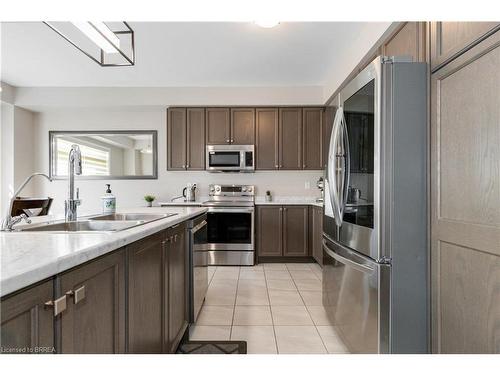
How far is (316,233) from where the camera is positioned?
3.98 m

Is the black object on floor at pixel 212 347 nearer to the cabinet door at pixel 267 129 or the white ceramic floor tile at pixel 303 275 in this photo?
the white ceramic floor tile at pixel 303 275

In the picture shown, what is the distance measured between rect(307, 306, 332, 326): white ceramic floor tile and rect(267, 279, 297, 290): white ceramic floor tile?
0.54 m

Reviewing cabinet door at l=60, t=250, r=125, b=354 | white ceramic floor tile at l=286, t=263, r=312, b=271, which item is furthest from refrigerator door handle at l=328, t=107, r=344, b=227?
white ceramic floor tile at l=286, t=263, r=312, b=271

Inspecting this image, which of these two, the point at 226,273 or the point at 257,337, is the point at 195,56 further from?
the point at 257,337

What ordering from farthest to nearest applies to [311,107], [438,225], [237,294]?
1. [311,107]
2. [237,294]
3. [438,225]

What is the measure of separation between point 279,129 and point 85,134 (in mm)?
3156

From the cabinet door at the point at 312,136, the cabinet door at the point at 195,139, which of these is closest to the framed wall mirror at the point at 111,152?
the cabinet door at the point at 195,139

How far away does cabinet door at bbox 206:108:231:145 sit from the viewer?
14.4 feet

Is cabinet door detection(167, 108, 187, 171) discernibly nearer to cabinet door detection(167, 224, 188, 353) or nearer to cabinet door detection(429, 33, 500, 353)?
cabinet door detection(167, 224, 188, 353)

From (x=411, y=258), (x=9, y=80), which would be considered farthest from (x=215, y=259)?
(x=9, y=80)

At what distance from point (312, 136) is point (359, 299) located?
314 centimetres

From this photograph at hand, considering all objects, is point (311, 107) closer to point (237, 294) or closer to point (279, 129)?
point (279, 129)

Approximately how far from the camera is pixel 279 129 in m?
4.39

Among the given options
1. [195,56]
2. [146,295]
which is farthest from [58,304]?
[195,56]
